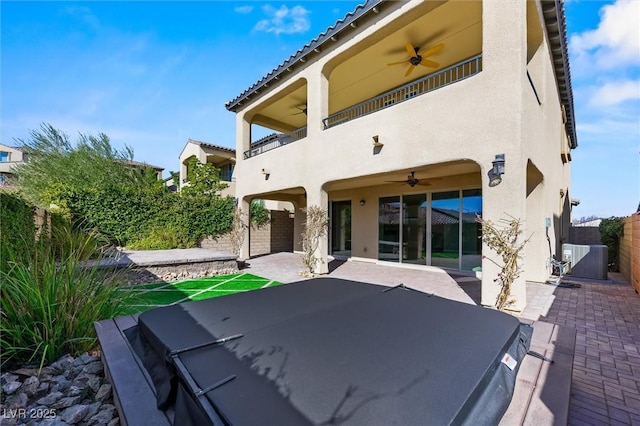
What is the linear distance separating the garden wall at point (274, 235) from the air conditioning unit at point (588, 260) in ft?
48.1

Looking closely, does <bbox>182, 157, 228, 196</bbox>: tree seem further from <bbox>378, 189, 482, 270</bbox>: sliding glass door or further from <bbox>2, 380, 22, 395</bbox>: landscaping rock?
<bbox>2, 380, 22, 395</bbox>: landscaping rock

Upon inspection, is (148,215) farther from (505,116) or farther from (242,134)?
(505,116)

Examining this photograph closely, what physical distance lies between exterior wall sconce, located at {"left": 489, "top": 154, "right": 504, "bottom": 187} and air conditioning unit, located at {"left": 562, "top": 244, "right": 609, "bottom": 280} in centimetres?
741

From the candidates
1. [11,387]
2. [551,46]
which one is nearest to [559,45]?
[551,46]

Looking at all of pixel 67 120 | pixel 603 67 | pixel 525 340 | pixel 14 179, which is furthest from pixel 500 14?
pixel 14 179

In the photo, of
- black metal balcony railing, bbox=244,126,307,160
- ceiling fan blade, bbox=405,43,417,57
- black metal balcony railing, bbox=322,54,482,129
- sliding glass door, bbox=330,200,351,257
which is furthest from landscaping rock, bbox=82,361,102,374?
sliding glass door, bbox=330,200,351,257

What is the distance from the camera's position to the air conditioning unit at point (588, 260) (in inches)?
411

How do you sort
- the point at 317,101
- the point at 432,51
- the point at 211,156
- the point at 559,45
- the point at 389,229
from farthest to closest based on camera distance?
the point at 211,156
the point at 389,229
the point at 317,101
the point at 559,45
the point at 432,51

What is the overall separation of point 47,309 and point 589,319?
31.8 ft

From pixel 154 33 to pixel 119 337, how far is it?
11.0m

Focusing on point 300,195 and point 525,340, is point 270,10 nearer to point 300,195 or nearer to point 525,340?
point 300,195

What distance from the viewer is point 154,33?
10117 mm

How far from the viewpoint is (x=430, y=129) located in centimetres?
775

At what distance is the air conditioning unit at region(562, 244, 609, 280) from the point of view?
34.2 feet
